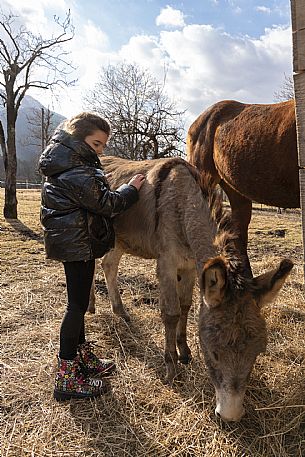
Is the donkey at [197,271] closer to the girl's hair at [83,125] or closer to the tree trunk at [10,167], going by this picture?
the girl's hair at [83,125]

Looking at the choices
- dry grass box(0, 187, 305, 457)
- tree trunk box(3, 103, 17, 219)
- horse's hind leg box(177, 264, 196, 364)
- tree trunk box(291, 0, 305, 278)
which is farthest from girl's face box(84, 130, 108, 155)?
tree trunk box(3, 103, 17, 219)

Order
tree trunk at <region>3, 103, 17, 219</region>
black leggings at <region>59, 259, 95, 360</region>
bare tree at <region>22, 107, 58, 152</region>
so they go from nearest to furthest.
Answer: black leggings at <region>59, 259, 95, 360</region> → tree trunk at <region>3, 103, 17, 219</region> → bare tree at <region>22, 107, 58, 152</region>

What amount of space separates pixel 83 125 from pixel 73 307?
1485 millimetres

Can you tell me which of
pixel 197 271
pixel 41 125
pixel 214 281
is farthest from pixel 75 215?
pixel 41 125

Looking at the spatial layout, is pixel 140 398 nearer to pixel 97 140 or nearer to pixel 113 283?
pixel 113 283

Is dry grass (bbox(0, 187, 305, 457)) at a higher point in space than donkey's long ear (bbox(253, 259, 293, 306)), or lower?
lower

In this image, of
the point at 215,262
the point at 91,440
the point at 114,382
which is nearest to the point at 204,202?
the point at 215,262

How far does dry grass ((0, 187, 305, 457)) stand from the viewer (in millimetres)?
2418

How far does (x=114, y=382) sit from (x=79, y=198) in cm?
159

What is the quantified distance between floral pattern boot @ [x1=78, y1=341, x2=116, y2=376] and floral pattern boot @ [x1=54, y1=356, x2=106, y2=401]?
0.19 m

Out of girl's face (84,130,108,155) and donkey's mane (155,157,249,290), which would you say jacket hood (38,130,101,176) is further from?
donkey's mane (155,157,249,290)

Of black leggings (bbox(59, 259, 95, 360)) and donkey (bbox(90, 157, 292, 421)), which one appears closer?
donkey (bbox(90, 157, 292, 421))

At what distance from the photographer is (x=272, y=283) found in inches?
93.0

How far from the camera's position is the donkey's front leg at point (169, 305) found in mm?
3230
